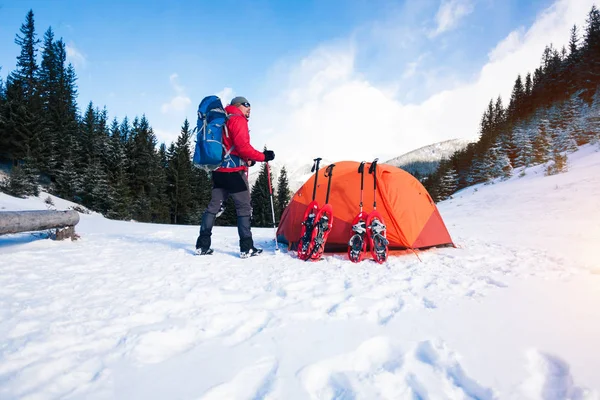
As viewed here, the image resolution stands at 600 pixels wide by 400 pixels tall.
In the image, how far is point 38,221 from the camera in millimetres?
4648

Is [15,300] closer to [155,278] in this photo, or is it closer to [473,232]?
[155,278]

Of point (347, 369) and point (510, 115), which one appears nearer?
point (347, 369)

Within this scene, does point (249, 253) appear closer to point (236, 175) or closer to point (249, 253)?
point (249, 253)

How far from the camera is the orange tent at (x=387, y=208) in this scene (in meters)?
4.96

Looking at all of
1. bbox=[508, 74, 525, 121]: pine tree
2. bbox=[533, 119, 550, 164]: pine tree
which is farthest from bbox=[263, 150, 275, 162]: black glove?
bbox=[508, 74, 525, 121]: pine tree

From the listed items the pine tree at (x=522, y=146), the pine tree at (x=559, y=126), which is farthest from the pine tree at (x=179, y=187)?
the pine tree at (x=559, y=126)

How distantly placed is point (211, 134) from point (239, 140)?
47 centimetres

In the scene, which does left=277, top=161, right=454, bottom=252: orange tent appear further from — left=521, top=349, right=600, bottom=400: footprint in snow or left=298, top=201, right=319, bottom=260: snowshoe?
left=521, top=349, right=600, bottom=400: footprint in snow

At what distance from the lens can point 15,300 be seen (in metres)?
2.61

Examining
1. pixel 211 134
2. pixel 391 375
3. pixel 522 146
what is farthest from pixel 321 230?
pixel 522 146

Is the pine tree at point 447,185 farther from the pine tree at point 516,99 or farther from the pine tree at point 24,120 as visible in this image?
the pine tree at point 24,120

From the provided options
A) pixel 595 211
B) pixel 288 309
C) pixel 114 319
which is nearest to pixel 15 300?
pixel 114 319

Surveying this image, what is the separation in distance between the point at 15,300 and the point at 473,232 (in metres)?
8.60

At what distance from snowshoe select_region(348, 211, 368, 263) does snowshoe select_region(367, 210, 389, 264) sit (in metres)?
0.11
